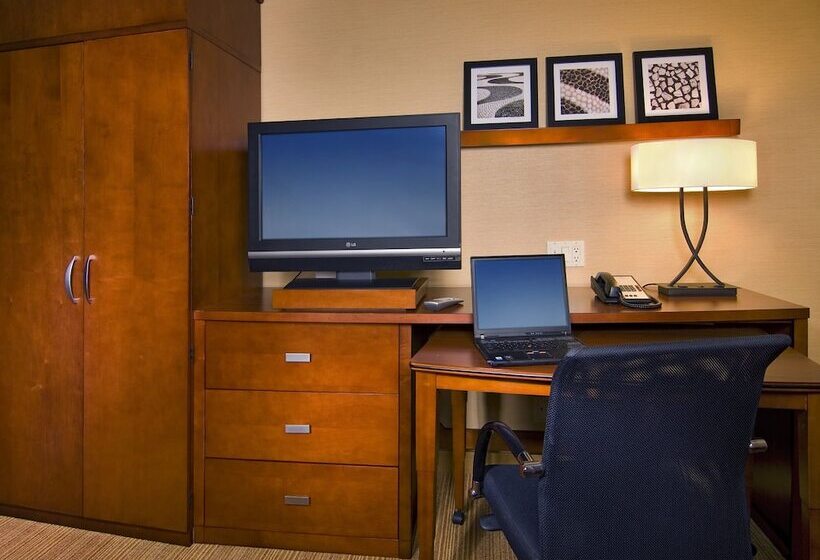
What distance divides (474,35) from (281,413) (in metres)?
1.74

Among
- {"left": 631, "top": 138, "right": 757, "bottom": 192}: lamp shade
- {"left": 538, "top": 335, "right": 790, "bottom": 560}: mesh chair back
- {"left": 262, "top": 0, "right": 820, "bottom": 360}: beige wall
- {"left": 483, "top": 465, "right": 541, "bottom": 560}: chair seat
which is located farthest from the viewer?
{"left": 262, "top": 0, "right": 820, "bottom": 360}: beige wall

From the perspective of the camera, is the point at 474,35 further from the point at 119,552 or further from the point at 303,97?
the point at 119,552

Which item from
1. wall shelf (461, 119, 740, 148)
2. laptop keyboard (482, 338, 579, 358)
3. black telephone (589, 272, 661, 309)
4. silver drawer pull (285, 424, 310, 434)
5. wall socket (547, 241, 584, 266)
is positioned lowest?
silver drawer pull (285, 424, 310, 434)

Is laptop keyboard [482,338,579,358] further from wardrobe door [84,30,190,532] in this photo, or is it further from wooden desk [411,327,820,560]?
wardrobe door [84,30,190,532]

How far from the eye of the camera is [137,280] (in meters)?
1.97

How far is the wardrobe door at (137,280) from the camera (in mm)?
1931

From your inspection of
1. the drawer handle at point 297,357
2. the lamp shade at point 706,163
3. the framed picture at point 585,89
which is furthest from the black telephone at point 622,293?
the drawer handle at point 297,357

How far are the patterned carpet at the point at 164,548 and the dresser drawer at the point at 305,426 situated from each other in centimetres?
32

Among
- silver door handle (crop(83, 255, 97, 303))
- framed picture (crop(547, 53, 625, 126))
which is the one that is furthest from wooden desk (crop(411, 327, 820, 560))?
silver door handle (crop(83, 255, 97, 303))

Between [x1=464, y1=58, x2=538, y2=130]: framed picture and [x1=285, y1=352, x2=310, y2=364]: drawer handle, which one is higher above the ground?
[x1=464, y1=58, x2=538, y2=130]: framed picture

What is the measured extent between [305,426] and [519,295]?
82 centimetres

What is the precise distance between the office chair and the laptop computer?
0.68m

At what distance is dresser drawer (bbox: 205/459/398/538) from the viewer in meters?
1.84

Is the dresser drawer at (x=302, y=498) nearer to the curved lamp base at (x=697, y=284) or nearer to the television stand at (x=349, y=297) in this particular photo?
the television stand at (x=349, y=297)
